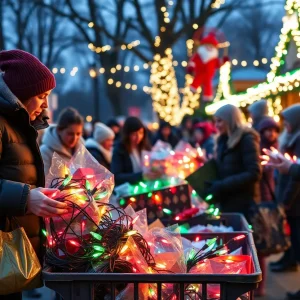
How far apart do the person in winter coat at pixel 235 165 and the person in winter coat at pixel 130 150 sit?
3.25 feet

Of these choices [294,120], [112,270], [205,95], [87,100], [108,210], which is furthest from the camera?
[87,100]

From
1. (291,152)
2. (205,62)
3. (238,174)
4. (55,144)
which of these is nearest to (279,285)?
(291,152)

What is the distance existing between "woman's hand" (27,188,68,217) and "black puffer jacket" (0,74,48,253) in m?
0.03

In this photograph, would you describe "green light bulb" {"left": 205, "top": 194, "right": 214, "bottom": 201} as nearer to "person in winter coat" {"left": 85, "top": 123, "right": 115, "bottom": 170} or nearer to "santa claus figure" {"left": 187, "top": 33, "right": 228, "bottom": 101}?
"person in winter coat" {"left": 85, "top": 123, "right": 115, "bottom": 170}

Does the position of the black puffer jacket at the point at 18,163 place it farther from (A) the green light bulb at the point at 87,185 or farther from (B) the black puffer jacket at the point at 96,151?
(B) the black puffer jacket at the point at 96,151

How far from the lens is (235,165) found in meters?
6.48

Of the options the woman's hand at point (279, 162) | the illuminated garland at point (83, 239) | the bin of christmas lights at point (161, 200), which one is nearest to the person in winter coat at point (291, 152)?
the woman's hand at point (279, 162)

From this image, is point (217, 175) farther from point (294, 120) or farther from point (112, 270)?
point (112, 270)

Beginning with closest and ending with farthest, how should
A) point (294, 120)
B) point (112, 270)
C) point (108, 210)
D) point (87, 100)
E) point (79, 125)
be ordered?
point (112, 270)
point (108, 210)
point (79, 125)
point (294, 120)
point (87, 100)

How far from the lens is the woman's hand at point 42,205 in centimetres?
301

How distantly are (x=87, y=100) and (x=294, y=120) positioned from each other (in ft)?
188

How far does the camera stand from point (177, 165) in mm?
6355

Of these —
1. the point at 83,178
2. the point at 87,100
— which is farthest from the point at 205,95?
the point at 87,100

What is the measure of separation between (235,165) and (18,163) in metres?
3.57
